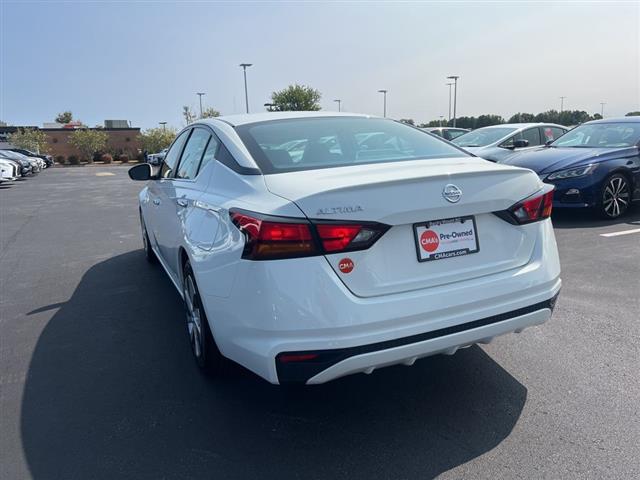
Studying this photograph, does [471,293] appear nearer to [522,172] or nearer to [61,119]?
[522,172]

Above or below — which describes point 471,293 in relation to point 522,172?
below

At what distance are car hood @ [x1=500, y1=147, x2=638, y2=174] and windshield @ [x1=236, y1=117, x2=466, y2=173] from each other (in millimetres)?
4915

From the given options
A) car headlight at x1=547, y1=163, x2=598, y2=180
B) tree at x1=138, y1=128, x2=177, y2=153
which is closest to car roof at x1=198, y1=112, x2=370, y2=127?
car headlight at x1=547, y1=163, x2=598, y2=180

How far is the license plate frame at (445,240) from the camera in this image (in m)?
2.42

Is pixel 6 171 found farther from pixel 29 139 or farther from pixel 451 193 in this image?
pixel 29 139

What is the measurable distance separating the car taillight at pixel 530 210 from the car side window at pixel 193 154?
81.8 inches

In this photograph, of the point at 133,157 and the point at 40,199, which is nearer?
the point at 40,199

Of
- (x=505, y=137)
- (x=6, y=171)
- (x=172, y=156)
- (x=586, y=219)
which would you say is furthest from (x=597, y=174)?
(x=6, y=171)

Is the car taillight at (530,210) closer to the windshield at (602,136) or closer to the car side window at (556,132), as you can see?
the windshield at (602,136)

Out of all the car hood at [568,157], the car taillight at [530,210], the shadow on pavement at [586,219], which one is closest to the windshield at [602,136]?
the car hood at [568,157]

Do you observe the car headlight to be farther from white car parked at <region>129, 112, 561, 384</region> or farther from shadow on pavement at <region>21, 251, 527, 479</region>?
white car parked at <region>129, 112, 561, 384</region>

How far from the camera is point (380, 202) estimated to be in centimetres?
232

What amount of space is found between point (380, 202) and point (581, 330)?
2359mm

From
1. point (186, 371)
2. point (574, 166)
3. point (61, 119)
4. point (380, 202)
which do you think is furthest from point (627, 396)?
point (61, 119)
